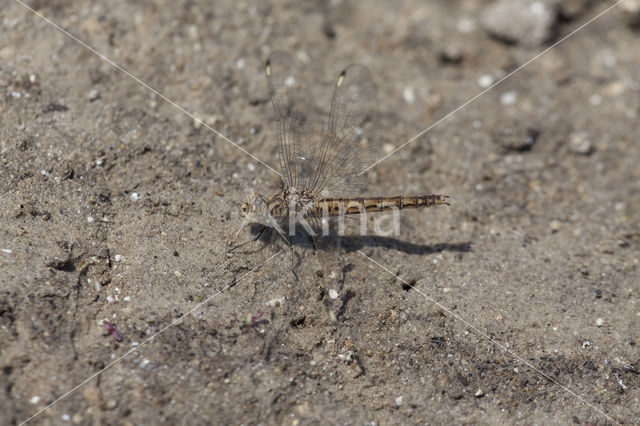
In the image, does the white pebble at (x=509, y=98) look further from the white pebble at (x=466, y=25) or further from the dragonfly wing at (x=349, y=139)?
the dragonfly wing at (x=349, y=139)

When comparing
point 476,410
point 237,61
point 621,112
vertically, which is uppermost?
point 237,61

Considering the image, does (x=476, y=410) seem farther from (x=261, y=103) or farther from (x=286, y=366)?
(x=261, y=103)

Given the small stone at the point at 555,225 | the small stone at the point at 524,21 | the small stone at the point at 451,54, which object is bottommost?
the small stone at the point at 555,225

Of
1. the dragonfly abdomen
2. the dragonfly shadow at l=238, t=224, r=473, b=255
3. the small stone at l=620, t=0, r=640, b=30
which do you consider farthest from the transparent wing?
the small stone at l=620, t=0, r=640, b=30

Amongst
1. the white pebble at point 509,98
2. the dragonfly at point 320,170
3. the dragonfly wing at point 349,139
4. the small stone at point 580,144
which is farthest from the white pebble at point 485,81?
the dragonfly at point 320,170

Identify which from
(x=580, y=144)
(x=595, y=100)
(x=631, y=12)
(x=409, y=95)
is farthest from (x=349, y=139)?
(x=631, y=12)

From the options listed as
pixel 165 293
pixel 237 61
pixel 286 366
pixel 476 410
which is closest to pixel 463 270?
pixel 476 410

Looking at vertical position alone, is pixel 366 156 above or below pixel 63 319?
above
